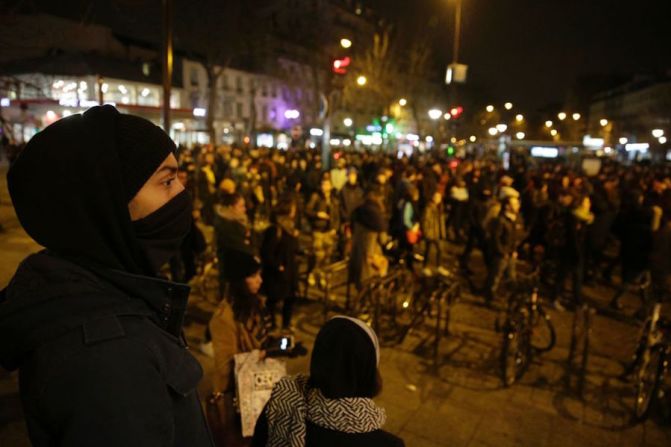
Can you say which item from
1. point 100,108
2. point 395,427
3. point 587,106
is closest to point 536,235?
point 395,427

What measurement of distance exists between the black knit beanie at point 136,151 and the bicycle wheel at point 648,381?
220 inches

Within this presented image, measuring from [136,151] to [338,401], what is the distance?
4.08 ft

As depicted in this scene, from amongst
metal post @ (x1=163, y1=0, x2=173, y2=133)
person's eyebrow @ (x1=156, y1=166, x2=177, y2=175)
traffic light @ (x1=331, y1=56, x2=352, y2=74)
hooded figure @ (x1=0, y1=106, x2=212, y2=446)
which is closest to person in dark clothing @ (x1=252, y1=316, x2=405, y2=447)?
hooded figure @ (x1=0, y1=106, x2=212, y2=446)

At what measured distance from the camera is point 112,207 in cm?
115

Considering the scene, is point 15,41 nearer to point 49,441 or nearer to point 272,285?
point 272,285

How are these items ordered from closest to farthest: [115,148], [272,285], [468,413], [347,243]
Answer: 1. [115,148]
2. [468,413]
3. [272,285]
4. [347,243]

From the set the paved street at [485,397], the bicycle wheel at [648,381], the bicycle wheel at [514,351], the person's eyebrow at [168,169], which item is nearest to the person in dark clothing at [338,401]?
the person's eyebrow at [168,169]

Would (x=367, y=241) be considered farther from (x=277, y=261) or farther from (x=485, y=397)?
(x=485, y=397)

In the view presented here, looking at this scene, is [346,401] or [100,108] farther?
[346,401]

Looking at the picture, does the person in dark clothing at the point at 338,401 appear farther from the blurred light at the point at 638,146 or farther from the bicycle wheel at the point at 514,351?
the blurred light at the point at 638,146

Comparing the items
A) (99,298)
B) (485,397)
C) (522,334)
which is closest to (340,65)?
(522,334)

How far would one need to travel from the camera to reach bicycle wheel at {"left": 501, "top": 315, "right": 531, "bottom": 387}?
5773 mm

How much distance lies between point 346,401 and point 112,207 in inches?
48.4

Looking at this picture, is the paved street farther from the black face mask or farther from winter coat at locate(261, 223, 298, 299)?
→ the black face mask
